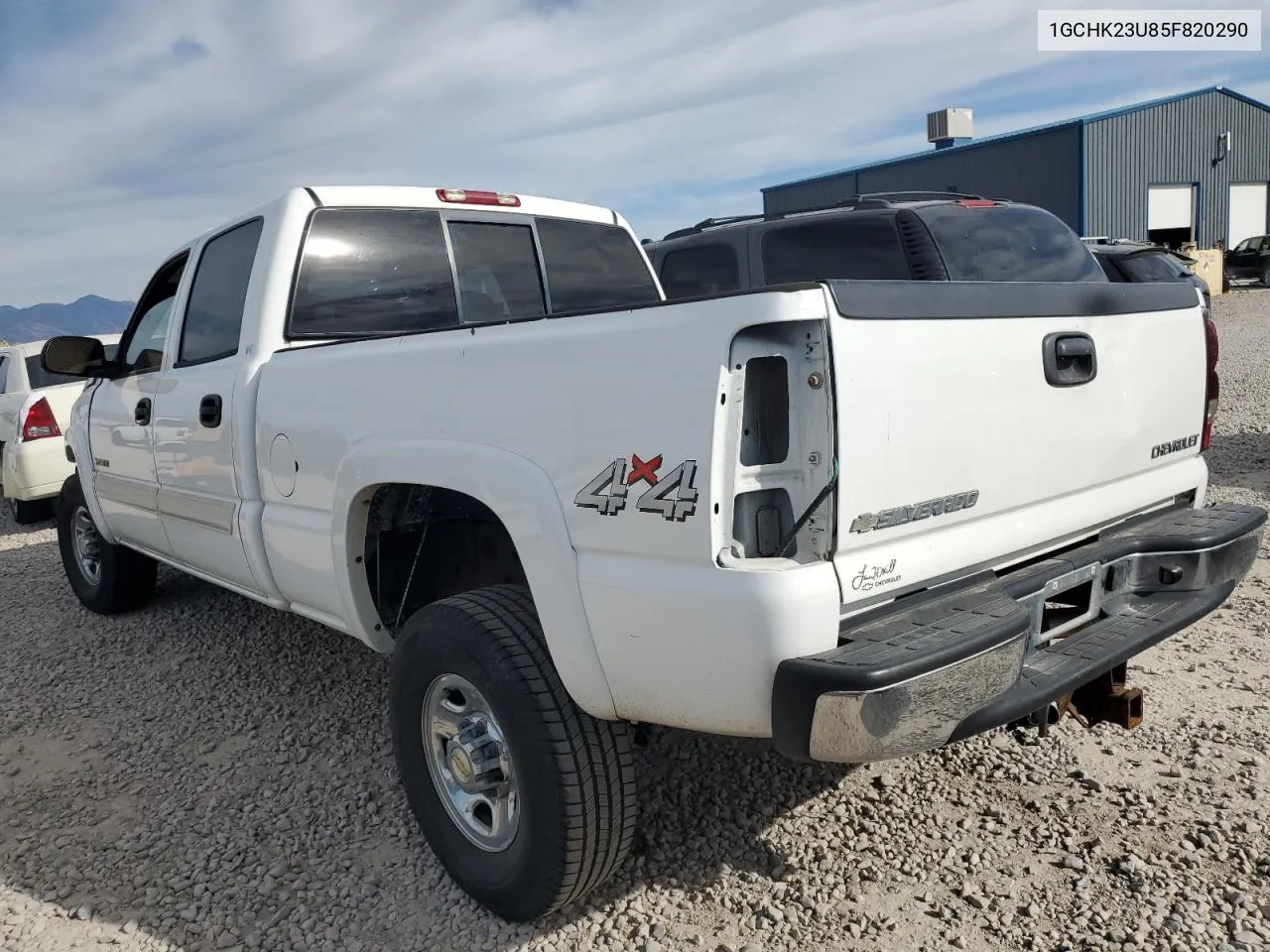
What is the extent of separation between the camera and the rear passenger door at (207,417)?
3627 millimetres

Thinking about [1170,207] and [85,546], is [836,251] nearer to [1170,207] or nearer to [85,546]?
[85,546]

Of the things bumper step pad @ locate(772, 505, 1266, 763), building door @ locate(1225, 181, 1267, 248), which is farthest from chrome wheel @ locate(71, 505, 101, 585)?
building door @ locate(1225, 181, 1267, 248)

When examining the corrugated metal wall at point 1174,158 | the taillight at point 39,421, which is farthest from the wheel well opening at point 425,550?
the corrugated metal wall at point 1174,158

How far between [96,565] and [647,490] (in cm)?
469

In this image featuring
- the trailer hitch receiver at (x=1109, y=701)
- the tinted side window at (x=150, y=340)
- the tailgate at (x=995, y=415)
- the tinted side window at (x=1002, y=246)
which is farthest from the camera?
the tinted side window at (x=1002, y=246)

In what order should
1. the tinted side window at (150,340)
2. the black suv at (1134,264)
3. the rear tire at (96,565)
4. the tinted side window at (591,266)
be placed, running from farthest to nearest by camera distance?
the black suv at (1134,264) < the rear tire at (96,565) < the tinted side window at (150,340) < the tinted side window at (591,266)

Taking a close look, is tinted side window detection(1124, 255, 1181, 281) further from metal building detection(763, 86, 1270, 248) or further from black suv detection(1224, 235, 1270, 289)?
black suv detection(1224, 235, 1270, 289)

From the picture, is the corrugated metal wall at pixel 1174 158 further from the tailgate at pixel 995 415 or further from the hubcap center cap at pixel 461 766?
the hubcap center cap at pixel 461 766

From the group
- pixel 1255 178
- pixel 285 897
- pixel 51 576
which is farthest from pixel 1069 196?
pixel 285 897

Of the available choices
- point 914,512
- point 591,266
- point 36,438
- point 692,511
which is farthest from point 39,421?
point 914,512

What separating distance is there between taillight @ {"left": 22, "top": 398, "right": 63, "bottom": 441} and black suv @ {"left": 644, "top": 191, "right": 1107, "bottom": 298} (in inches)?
210

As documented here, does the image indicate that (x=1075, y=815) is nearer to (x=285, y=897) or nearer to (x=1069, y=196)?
(x=285, y=897)

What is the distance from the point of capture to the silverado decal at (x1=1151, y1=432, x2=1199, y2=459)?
297cm

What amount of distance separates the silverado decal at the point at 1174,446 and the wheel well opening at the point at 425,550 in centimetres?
194
